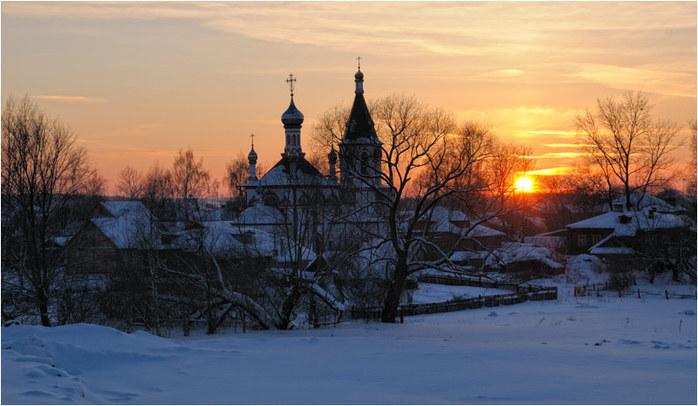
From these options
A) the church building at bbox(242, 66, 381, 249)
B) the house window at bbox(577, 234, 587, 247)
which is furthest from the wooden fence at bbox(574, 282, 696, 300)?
the house window at bbox(577, 234, 587, 247)

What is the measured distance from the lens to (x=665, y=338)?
2206 cm

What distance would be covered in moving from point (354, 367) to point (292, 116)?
57.1 metres

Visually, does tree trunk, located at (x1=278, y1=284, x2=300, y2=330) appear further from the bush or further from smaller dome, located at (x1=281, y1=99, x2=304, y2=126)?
smaller dome, located at (x1=281, y1=99, x2=304, y2=126)

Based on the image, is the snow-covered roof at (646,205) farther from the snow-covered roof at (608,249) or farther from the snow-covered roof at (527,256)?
the snow-covered roof at (527,256)

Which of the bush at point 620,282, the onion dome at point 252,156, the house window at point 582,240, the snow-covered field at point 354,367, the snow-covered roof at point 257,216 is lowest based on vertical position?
the snow-covered field at point 354,367

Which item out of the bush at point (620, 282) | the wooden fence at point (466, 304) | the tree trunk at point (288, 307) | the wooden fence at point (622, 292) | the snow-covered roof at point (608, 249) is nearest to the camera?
the tree trunk at point (288, 307)

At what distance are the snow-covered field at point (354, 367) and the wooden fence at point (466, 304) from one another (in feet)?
20.0

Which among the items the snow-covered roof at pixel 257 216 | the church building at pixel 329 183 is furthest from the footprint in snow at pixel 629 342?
the snow-covered roof at pixel 257 216

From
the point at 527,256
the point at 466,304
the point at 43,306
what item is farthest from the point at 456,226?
the point at 43,306

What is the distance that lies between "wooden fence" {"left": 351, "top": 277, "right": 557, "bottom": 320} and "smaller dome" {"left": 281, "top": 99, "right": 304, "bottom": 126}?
105 ft

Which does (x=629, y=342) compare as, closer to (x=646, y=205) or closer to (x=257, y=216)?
(x=257, y=216)

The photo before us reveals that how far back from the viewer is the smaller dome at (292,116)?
239ft

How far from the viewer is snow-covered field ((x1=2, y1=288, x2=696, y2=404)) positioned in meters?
13.4

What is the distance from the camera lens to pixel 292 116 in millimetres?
72750
